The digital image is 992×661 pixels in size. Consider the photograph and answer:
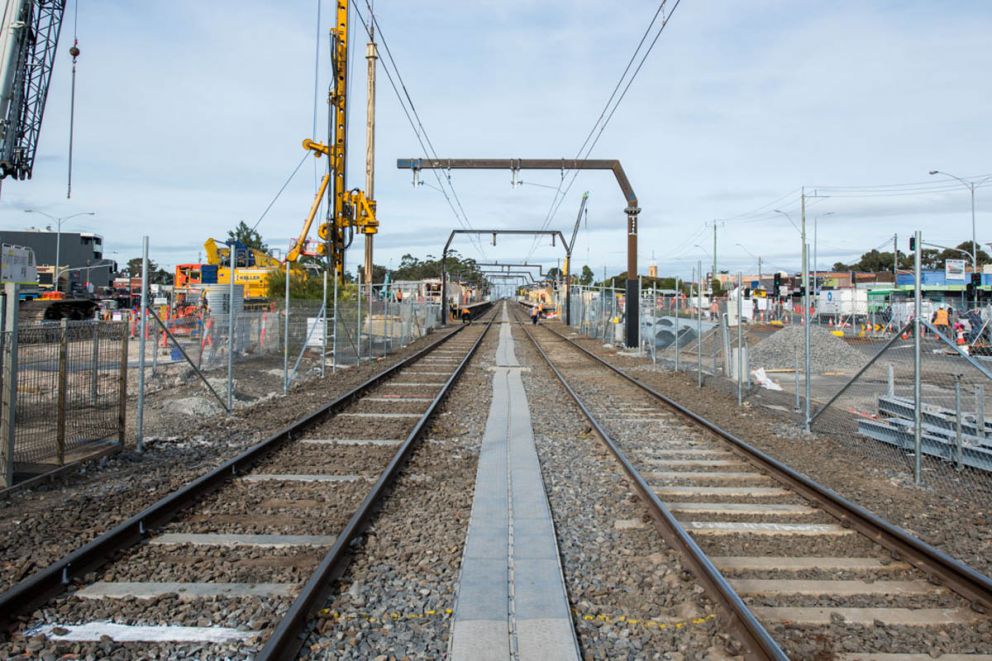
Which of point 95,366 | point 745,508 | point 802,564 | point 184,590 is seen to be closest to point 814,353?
point 745,508

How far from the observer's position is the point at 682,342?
30.3 m

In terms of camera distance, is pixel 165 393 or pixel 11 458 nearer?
pixel 11 458

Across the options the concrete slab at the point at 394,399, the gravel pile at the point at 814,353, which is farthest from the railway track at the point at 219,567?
the gravel pile at the point at 814,353

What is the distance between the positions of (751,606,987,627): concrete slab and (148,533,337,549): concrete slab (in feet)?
11.4

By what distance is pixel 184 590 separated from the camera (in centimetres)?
534

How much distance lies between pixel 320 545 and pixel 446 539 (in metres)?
1.04

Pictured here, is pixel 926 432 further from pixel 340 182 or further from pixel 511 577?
pixel 340 182

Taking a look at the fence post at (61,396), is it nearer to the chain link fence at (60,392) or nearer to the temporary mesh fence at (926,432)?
the chain link fence at (60,392)

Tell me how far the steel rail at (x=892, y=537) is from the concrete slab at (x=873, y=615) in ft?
0.78

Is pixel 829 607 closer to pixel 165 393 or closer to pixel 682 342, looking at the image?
pixel 165 393

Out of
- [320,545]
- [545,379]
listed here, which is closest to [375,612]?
[320,545]

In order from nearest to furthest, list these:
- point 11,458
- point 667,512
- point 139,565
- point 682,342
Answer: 1. point 139,565
2. point 667,512
3. point 11,458
4. point 682,342

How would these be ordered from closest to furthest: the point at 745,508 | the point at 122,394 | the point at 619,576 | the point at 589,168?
the point at 619,576 → the point at 745,508 → the point at 122,394 → the point at 589,168

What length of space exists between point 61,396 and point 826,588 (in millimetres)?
8086
